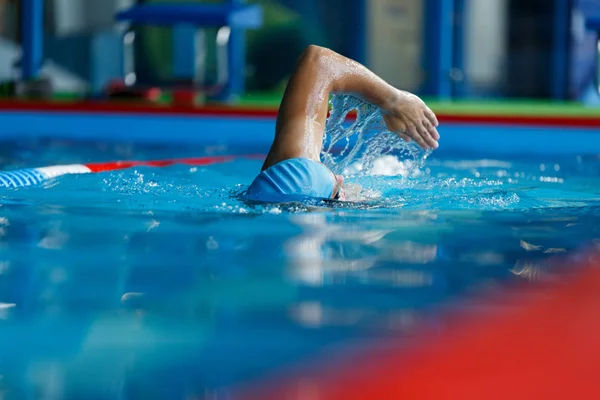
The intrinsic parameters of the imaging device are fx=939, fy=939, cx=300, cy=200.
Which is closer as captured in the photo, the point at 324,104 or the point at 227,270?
the point at 227,270

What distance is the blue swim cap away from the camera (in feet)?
8.82

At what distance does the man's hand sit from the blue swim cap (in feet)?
0.97

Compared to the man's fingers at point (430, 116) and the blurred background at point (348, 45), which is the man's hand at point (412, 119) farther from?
the blurred background at point (348, 45)

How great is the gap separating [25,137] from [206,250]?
444 centimetres

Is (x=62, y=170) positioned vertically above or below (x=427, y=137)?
below

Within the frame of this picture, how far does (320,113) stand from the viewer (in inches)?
112

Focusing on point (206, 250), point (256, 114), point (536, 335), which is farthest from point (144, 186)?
point (256, 114)

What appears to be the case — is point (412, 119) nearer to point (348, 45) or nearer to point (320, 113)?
point (320, 113)

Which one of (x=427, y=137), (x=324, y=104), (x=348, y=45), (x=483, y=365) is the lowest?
(x=483, y=365)

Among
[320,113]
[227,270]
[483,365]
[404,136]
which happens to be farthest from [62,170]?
[483,365]

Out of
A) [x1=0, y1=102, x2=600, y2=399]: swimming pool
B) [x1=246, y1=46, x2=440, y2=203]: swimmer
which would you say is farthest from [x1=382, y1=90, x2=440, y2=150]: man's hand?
[x1=0, y1=102, x2=600, y2=399]: swimming pool

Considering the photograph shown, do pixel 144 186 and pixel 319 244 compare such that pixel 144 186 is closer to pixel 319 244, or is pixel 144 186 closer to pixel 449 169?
pixel 319 244

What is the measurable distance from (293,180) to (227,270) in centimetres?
80

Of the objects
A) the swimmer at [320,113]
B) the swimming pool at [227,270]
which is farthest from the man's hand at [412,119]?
the swimming pool at [227,270]
